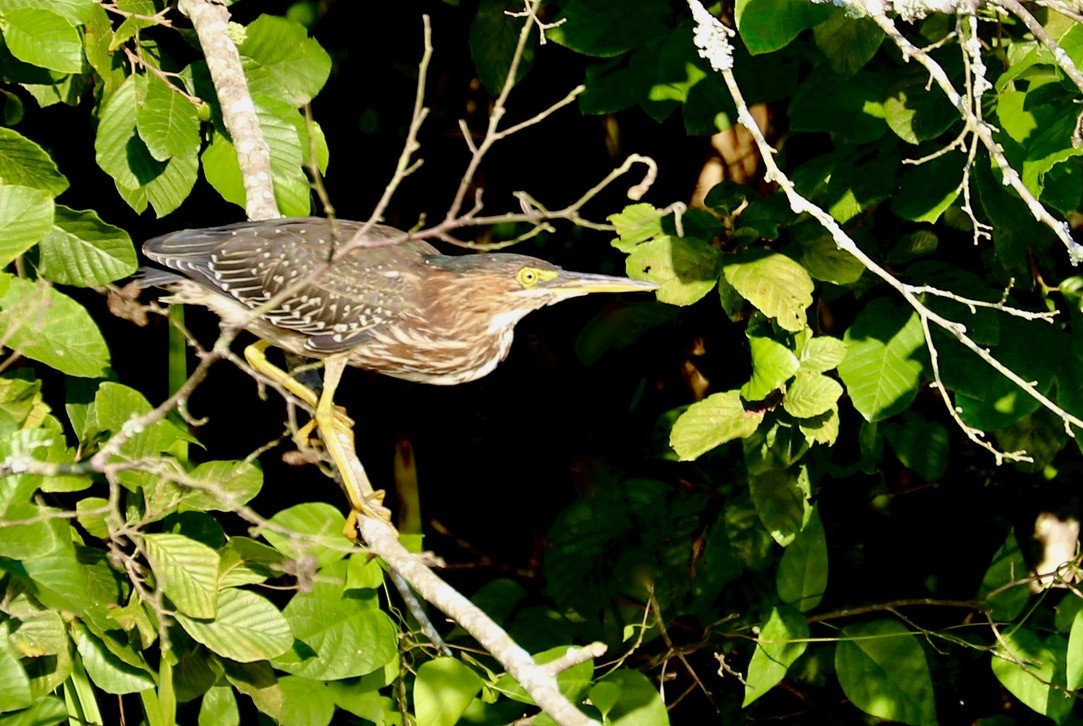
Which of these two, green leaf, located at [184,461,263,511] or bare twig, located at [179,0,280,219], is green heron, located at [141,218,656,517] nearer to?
bare twig, located at [179,0,280,219]

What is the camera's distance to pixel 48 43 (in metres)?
2.56

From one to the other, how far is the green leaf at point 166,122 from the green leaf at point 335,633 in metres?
1.00

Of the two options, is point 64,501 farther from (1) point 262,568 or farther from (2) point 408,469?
(2) point 408,469

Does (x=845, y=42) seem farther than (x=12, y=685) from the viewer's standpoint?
Yes

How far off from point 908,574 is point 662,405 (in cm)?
92

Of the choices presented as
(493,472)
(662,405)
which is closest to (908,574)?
(662,405)

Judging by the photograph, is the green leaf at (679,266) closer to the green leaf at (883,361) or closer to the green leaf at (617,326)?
the green leaf at (883,361)

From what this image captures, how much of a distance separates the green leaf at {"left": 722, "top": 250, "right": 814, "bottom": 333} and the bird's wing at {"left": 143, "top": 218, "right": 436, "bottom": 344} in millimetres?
851

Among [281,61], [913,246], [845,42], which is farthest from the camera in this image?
[281,61]

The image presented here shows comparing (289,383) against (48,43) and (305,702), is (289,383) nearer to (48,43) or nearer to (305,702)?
(305,702)

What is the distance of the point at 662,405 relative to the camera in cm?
392

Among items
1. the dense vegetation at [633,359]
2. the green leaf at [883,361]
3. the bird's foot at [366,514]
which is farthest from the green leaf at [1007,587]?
the bird's foot at [366,514]

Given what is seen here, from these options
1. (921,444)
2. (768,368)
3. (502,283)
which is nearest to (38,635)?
(502,283)

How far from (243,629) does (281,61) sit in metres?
1.35
